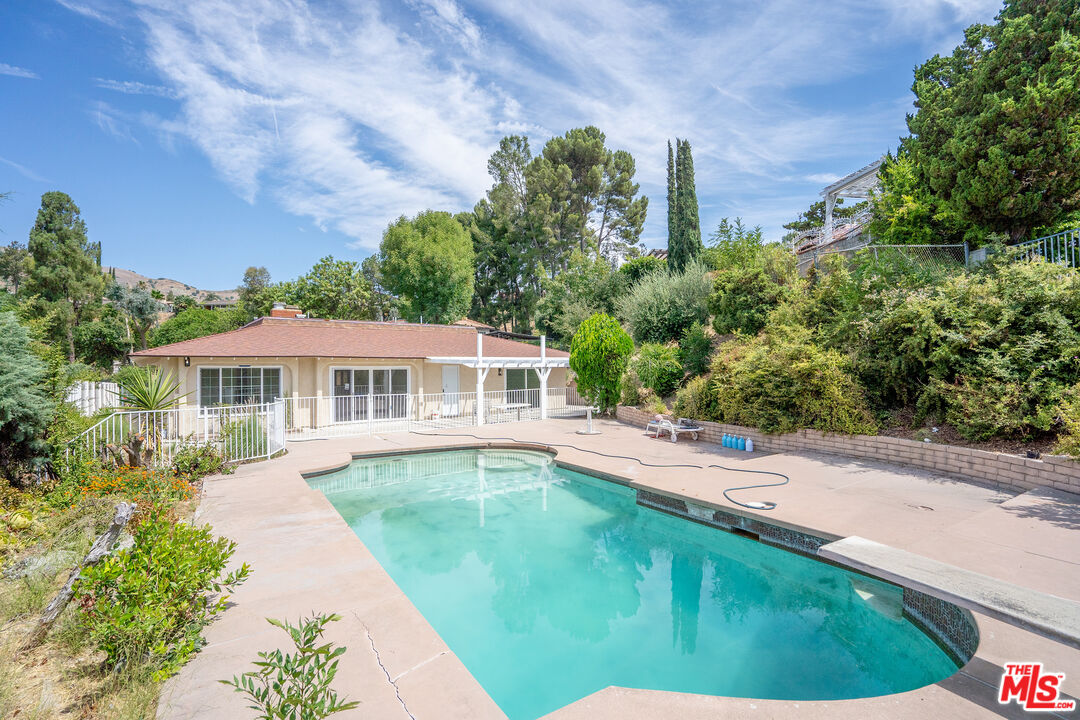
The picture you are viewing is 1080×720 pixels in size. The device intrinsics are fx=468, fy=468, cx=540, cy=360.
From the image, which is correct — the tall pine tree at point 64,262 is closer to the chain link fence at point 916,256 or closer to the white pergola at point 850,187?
the chain link fence at point 916,256

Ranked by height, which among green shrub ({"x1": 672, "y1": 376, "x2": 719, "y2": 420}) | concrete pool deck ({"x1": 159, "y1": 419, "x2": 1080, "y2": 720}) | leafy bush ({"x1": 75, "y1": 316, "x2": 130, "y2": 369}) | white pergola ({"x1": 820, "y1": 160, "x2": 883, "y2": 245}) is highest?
white pergola ({"x1": 820, "y1": 160, "x2": 883, "y2": 245})

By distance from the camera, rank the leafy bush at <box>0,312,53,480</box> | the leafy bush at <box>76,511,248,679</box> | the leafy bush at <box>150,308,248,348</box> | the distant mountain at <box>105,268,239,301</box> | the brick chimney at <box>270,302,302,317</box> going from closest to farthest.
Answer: the leafy bush at <box>76,511,248,679</box> → the leafy bush at <box>0,312,53,480</box> → the brick chimney at <box>270,302,302,317</box> → the leafy bush at <box>150,308,248,348</box> → the distant mountain at <box>105,268,239,301</box>

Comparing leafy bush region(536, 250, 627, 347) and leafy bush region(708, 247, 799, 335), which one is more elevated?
leafy bush region(536, 250, 627, 347)

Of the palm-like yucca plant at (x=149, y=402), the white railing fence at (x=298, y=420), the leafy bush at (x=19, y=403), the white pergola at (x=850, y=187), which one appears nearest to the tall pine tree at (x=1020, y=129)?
the white pergola at (x=850, y=187)

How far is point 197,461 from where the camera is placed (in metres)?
9.09

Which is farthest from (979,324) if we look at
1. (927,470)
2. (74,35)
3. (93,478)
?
(74,35)

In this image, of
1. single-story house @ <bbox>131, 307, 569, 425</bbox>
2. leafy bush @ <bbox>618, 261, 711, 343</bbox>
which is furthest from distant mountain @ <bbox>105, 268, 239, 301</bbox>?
leafy bush @ <bbox>618, 261, 711, 343</bbox>

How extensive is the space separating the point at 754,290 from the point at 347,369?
48.8ft

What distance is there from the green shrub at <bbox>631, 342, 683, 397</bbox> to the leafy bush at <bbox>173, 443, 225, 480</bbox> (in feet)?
42.1

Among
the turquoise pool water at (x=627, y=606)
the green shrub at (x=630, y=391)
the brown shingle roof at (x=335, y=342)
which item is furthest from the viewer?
the green shrub at (x=630, y=391)

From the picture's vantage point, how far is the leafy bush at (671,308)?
19609 millimetres

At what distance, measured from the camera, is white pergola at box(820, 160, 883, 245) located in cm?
2152

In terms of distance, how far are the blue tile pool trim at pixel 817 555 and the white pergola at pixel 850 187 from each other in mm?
19472

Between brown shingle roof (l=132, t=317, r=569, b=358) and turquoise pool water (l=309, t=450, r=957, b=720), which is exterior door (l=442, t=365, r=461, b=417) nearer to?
brown shingle roof (l=132, t=317, r=569, b=358)
